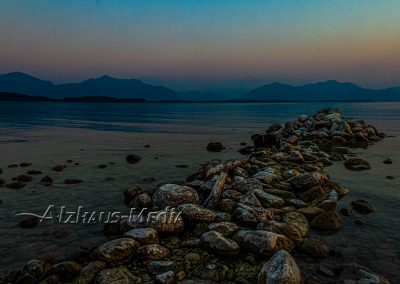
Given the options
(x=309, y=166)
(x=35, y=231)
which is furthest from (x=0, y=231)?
(x=309, y=166)

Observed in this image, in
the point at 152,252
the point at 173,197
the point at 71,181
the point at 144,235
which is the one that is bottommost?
the point at 71,181

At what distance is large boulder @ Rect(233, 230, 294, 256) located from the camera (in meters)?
7.02

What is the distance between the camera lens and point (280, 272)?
5.77 m

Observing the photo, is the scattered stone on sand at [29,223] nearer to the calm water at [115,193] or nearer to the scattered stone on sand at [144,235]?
the calm water at [115,193]

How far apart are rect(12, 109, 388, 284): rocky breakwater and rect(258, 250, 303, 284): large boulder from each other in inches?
0.7

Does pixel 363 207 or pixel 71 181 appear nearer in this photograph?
pixel 363 207

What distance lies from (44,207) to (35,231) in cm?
187

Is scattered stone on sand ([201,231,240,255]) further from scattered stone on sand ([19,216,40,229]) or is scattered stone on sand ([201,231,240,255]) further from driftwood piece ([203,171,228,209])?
scattered stone on sand ([19,216,40,229])

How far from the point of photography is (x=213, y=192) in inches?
405

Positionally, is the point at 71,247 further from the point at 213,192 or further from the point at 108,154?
the point at 108,154

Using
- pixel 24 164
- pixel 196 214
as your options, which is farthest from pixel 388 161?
pixel 24 164

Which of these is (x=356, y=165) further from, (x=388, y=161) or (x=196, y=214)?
(x=196, y=214)

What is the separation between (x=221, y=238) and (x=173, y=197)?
2.98 m

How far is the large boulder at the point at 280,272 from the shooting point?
5.70 meters
